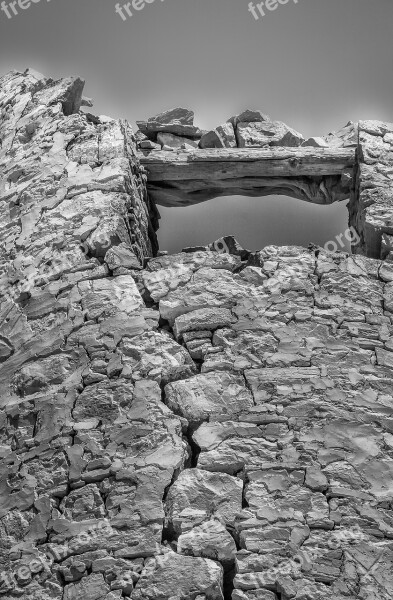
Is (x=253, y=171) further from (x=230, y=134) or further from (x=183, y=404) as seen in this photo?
(x=183, y=404)

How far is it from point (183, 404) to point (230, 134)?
2907 millimetres

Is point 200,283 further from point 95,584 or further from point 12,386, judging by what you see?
point 95,584

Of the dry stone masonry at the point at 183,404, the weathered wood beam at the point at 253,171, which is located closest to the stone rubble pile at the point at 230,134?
the weathered wood beam at the point at 253,171

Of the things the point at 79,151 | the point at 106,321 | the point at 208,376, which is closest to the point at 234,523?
the point at 208,376

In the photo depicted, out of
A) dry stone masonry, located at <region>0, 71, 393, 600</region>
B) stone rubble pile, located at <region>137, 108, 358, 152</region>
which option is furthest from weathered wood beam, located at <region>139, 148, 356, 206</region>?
dry stone masonry, located at <region>0, 71, 393, 600</region>

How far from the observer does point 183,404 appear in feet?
16.7

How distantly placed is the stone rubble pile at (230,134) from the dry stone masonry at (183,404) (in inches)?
26.2

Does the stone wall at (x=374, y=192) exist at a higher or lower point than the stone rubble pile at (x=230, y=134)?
lower

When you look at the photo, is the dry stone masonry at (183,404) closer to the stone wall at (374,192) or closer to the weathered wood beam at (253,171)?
the stone wall at (374,192)

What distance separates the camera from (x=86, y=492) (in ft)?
15.7

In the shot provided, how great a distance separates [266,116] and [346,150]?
0.85m

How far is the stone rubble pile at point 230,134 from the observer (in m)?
7.33

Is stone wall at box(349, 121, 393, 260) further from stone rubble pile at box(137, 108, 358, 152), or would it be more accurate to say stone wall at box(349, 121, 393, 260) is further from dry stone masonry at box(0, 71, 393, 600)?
stone rubble pile at box(137, 108, 358, 152)

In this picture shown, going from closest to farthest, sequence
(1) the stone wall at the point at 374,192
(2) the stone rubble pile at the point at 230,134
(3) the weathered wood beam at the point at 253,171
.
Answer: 1. (1) the stone wall at the point at 374,192
2. (3) the weathered wood beam at the point at 253,171
3. (2) the stone rubble pile at the point at 230,134
